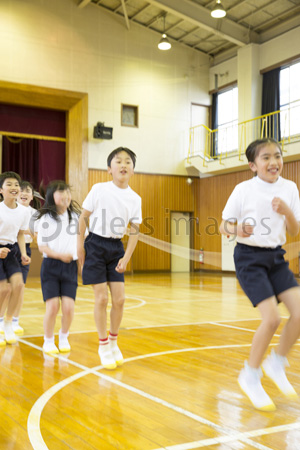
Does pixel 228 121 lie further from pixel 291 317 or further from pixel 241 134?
pixel 291 317

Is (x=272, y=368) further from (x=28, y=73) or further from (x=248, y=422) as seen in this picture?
(x=28, y=73)

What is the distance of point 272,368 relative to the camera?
9.05ft

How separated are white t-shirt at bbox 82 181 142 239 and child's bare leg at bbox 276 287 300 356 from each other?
1288 mm

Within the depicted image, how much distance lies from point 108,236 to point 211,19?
1239cm

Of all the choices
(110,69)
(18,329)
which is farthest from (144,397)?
(110,69)

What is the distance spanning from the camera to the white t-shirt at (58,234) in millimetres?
4031

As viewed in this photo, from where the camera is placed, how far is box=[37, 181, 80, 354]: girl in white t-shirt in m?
4.03

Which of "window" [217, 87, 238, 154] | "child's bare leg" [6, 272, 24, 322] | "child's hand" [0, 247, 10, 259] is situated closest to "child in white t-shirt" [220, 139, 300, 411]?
"child's hand" [0, 247, 10, 259]

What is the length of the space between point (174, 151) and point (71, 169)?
3635 mm

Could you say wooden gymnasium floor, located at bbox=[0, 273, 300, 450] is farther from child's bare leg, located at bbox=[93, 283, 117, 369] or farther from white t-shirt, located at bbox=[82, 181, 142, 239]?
white t-shirt, located at bbox=[82, 181, 142, 239]

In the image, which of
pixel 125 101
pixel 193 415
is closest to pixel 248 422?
pixel 193 415

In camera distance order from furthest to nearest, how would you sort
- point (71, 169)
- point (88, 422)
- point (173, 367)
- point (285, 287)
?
point (71, 169) → point (173, 367) → point (285, 287) → point (88, 422)

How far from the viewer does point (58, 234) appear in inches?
159

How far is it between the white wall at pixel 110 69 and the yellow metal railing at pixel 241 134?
1.86 ft
